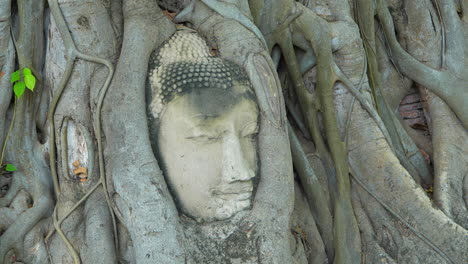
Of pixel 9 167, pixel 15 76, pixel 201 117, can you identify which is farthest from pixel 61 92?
pixel 201 117

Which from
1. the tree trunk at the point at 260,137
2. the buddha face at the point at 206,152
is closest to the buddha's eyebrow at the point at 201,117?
the buddha face at the point at 206,152

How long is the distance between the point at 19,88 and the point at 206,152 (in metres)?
1.07

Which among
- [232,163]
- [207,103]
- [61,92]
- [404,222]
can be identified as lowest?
[404,222]

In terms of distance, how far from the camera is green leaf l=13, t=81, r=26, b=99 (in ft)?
7.96

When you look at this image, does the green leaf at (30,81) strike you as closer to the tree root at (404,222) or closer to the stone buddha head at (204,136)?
the stone buddha head at (204,136)

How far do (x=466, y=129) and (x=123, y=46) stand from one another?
2.32m

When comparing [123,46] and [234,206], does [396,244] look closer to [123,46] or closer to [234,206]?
[234,206]

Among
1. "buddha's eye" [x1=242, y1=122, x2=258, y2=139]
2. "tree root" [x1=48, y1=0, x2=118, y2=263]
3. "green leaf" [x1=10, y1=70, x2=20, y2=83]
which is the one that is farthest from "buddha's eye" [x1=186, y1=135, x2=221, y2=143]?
"green leaf" [x1=10, y1=70, x2=20, y2=83]

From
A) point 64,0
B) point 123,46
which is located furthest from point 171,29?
point 64,0

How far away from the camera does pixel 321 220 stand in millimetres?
2740

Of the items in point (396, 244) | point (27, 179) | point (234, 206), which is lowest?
point (396, 244)

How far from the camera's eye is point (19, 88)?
2447 millimetres

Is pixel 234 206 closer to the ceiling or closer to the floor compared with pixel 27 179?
closer to the floor

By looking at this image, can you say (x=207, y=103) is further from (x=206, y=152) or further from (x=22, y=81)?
(x=22, y=81)
